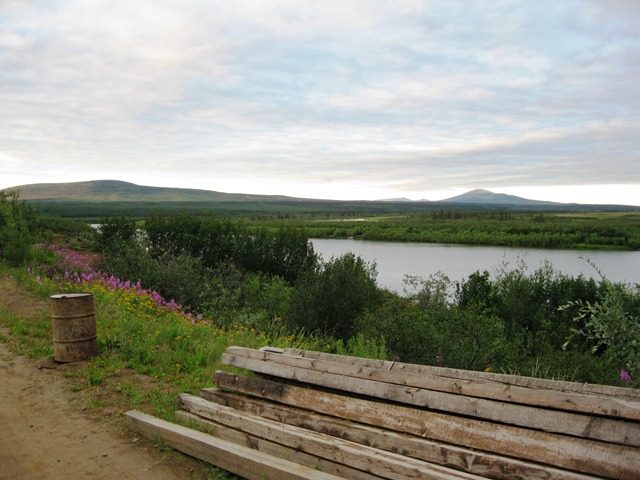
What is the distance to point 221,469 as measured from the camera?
4242mm

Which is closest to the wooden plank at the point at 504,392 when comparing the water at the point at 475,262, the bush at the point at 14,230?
the bush at the point at 14,230

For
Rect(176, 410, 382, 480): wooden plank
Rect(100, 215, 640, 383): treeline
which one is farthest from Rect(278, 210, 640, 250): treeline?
Rect(176, 410, 382, 480): wooden plank

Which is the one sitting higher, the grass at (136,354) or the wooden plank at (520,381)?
the wooden plank at (520,381)

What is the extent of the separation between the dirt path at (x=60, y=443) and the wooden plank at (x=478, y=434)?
1.11 m

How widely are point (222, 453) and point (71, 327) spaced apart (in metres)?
3.45

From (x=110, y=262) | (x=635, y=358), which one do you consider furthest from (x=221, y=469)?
(x=110, y=262)

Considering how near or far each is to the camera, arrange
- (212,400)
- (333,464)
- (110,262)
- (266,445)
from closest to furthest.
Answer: (333,464) < (266,445) < (212,400) < (110,262)

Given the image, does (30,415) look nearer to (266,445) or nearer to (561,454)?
(266,445)

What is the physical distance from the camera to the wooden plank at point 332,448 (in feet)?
10.9

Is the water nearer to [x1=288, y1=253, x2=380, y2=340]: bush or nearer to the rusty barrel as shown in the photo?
[x1=288, y1=253, x2=380, y2=340]: bush

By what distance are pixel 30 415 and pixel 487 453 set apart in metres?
4.23

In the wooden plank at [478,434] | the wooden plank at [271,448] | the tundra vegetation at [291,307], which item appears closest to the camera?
the wooden plank at [478,434]

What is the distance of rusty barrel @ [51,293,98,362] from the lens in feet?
22.1

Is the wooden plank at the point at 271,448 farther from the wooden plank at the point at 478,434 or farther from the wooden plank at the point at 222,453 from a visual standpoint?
the wooden plank at the point at 478,434
